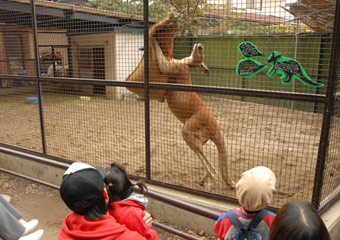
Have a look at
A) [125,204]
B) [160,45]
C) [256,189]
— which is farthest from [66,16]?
[256,189]

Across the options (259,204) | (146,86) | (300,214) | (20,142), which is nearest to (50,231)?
(146,86)

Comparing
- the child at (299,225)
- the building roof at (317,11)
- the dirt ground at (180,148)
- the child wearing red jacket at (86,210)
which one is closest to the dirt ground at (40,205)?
the dirt ground at (180,148)

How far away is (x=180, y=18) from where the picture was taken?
3.15m

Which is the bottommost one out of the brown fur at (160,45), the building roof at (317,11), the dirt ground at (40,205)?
the dirt ground at (40,205)

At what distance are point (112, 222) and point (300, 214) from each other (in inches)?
31.1

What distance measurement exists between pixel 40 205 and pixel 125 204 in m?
2.51

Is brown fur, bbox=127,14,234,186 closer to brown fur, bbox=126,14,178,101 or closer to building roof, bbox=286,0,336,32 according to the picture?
brown fur, bbox=126,14,178,101

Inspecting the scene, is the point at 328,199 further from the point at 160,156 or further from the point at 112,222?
the point at 160,156

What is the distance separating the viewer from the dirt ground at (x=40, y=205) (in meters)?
2.99

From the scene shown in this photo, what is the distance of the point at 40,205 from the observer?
11.6ft

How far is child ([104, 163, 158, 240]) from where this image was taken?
4.82ft

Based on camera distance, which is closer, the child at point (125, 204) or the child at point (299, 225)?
the child at point (299, 225)

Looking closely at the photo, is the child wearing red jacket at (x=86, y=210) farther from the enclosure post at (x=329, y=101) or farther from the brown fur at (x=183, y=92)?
the brown fur at (x=183, y=92)

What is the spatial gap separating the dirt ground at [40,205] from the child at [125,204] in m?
1.50
